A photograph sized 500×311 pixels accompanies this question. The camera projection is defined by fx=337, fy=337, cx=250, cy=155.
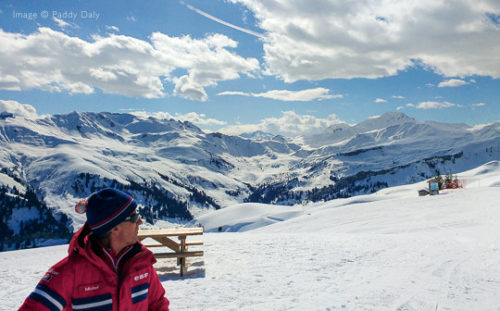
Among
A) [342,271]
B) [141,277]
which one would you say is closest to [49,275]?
[141,277]

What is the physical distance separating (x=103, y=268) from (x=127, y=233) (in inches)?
17.4

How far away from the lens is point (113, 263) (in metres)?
3.47

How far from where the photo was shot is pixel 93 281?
3.29m

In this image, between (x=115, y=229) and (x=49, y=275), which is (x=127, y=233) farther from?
(x=49, y=275)

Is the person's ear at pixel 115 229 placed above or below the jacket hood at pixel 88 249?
above

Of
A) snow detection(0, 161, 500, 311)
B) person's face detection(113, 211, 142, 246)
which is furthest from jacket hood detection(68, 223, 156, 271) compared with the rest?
snow detection(0, 161, 500, 311)

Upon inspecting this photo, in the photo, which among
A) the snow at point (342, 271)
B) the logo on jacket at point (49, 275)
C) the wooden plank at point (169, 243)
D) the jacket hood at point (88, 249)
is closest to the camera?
the logo on jacket at point (49, 275)

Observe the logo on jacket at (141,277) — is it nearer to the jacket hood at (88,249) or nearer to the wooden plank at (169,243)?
the jacket hood at (88,249)

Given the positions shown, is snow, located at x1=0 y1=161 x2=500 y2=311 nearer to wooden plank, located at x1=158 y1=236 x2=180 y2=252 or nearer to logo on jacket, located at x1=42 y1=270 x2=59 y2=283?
wooden plank, located at x1=158 y1=236 x2=180 y2=252

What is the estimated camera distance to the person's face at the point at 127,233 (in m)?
3.61

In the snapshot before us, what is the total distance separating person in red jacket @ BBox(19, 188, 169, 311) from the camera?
311 cm

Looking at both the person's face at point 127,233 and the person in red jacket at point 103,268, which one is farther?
the person's face at point 127,233

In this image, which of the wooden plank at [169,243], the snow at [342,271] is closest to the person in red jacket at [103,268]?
the snow at [342,271]

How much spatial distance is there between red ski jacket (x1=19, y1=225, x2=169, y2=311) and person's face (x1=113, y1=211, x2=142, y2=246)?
0.08 metres
